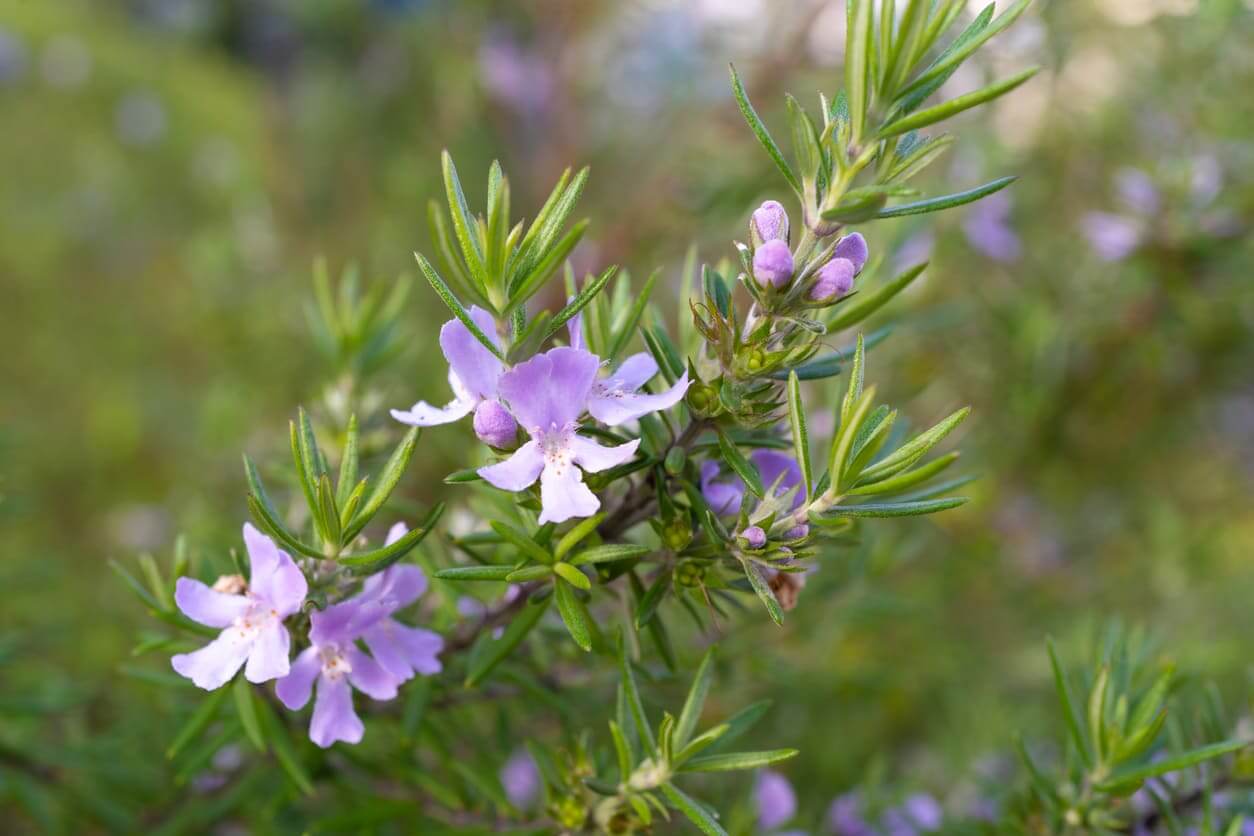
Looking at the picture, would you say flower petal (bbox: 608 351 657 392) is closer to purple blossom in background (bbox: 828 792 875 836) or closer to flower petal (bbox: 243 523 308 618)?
flower petal (bbox: 243 523 308 618)

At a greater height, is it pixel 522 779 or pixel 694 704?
pixel 694 704

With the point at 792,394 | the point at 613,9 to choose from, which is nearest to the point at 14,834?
the point at 792,394

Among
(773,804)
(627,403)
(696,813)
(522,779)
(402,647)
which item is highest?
(627,403)

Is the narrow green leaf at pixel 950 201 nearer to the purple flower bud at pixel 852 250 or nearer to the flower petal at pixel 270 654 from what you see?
the purple flower bud at pixel 852 250

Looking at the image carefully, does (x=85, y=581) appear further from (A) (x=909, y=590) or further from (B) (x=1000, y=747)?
(B) (x=1000, y=747)

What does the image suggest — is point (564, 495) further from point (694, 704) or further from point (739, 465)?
point (694, 704)

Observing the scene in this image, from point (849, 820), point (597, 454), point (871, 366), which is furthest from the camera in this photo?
point (871, 366)

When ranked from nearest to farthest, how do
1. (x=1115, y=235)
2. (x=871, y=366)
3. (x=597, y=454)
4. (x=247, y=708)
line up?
1. (x=597, y=454)
2. (x=247, y=708)
3. (x=1115, y=235)
4. (x=871, y=366)

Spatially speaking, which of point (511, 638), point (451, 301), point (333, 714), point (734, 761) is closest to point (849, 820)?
point (734, 761)

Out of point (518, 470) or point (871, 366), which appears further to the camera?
point (871, 366)
